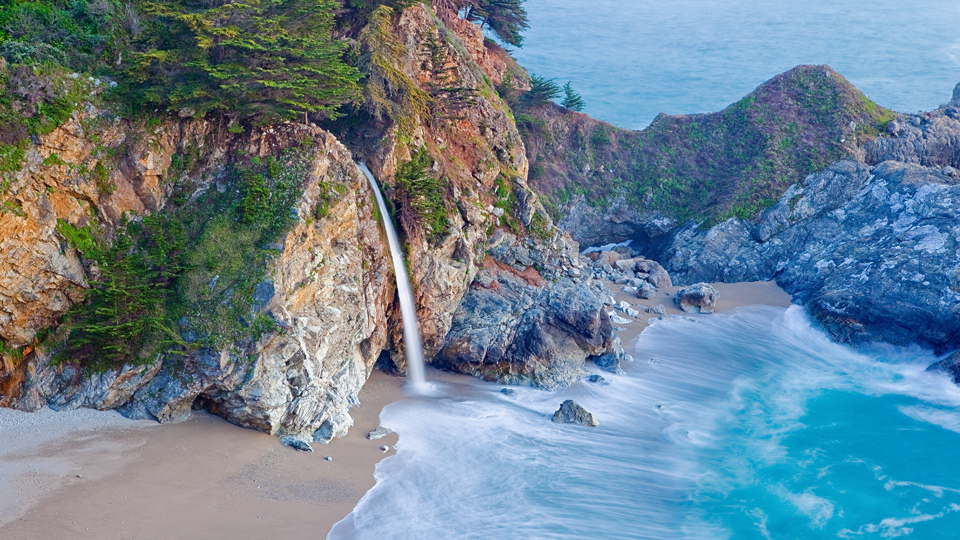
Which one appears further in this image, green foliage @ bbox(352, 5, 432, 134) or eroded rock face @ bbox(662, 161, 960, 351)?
eroded rock face @ bbox(662, 161, 960, 351)

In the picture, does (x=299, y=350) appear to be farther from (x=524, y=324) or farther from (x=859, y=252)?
(x=859, y=252)

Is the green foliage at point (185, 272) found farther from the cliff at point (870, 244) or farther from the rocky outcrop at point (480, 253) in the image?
the cliff at point (870, 244)

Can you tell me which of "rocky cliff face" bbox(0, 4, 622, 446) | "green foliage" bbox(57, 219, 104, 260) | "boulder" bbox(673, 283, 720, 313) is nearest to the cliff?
"boulder" bbox(673, 283, 720, 313)

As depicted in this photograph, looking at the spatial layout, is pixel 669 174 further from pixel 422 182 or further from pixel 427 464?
pixel 427 464

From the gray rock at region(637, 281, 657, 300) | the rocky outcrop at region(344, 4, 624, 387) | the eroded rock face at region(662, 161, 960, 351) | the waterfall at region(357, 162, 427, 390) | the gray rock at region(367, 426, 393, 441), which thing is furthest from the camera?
the gray rock at region(637, 281, 657, 300)

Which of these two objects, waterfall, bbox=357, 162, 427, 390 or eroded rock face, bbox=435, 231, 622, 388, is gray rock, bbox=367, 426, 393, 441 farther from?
eroded rock face, bbox=435, 231, 622, 388

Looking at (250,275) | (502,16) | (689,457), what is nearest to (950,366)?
(689,457)
